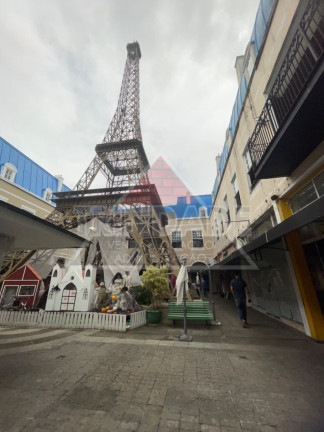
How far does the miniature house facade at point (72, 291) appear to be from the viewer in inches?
327

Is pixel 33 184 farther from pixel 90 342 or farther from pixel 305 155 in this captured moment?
pixel 305 155

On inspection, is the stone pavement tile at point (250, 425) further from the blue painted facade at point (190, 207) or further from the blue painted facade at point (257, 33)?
the blue painted facade at point (190, 207)

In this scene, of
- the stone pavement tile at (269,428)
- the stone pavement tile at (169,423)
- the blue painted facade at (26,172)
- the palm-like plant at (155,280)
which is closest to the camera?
the stone pavement tile at (269,428)

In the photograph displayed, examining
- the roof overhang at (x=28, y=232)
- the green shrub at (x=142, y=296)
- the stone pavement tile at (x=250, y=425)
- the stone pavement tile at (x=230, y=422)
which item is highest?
the roof overhang at (x=28, y=232)

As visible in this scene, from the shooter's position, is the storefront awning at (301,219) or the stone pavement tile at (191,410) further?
the storefront awning at (301,219)

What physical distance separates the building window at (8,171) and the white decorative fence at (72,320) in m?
15.9

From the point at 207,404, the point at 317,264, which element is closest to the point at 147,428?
the point at 207,404

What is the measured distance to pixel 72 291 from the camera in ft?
28.0

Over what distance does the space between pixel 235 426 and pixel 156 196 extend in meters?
16.4

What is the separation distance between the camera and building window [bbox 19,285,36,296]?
8875mm

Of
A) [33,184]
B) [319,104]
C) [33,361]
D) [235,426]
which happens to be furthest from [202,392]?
[33,184]

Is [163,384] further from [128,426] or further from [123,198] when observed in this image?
[123,198]

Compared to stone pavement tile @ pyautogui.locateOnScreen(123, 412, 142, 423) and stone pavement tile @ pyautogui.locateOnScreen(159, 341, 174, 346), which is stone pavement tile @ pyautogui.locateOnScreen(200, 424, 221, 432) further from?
stone pavement tile @ pyautogui.locateOnScreen(159, 341, 174, 346)

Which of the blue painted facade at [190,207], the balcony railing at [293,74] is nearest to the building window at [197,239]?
the blue painted facade at [190,207]
